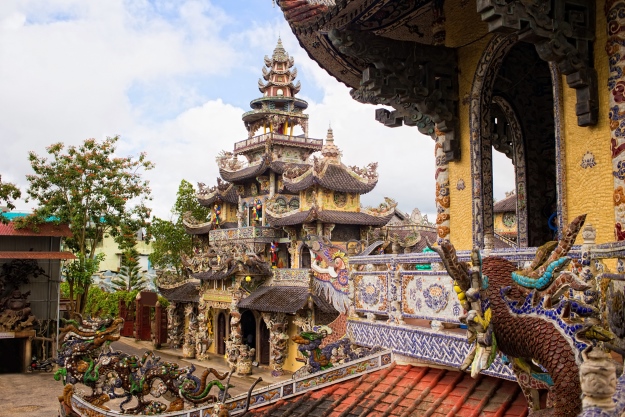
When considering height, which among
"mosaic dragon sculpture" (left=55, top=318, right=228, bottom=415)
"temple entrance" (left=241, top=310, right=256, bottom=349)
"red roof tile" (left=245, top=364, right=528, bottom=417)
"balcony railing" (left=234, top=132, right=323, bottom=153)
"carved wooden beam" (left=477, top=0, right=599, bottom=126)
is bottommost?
"temple entrance" (left=241, top=310, right=256, bottom=349)

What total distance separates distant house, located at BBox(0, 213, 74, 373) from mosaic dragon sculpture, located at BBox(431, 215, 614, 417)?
84.3 feet

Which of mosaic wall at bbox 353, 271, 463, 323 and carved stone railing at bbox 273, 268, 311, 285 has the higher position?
mosaic wall at bbox 353, 271, 463, 323

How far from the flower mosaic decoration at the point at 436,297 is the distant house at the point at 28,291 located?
2396 centimetres

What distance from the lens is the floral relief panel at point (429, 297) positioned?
5.74 metres

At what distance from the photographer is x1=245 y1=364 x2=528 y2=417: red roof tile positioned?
218 inches

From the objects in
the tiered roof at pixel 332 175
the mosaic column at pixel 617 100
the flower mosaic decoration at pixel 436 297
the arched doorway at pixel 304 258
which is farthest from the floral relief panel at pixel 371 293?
the arched doorway at pixel 304 258

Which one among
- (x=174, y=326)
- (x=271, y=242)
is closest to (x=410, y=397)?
(x=271, y=242)

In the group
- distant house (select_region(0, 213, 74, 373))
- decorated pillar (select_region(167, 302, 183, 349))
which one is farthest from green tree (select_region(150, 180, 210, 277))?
distant house (select_region(0, 213, 74, 373))

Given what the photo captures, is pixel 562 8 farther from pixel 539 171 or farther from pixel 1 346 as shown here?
pixel 1 346

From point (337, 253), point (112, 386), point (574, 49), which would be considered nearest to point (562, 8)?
point (574, 49)

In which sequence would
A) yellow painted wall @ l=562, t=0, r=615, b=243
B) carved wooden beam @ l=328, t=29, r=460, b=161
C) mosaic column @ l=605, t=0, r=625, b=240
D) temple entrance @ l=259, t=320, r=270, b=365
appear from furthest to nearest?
1. temple entrance @ l=259, t=320, r=270, b=365
2. carved wooden beam @ l=328, t=29, r=460, b=161
3. yellow painted wall @ l=562, t=0, r=615, b=243
4. mosaic column @ l=605, t=0, r=625, b=240

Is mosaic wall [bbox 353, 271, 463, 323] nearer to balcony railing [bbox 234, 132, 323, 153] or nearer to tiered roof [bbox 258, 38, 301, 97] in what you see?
balcony railing [bbox 234, 132, 323, 153]

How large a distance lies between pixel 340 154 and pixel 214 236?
1010cm

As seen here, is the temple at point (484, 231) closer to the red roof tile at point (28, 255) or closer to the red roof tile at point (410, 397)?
the red roof tile at point (410, 397)
